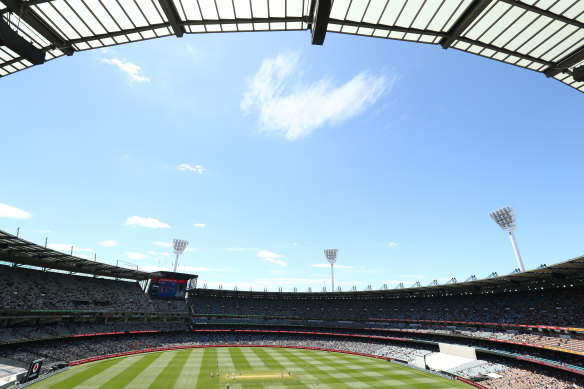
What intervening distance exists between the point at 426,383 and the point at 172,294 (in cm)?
5862

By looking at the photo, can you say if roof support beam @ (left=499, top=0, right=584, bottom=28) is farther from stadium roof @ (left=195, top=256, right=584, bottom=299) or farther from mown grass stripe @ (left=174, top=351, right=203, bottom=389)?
mown grass stripe @ (left=174, top=351, right=203, bottom=389)

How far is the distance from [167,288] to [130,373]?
1347 inches

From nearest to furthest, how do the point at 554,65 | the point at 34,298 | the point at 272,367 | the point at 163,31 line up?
the point at 163,31, the point at 554,65, the point at 272,367, the point at 34,298

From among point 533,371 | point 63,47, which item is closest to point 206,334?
point 533,371

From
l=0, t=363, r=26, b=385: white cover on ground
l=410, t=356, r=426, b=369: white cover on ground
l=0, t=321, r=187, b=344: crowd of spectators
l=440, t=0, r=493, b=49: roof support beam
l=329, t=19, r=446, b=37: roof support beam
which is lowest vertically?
l=410, t=356, r=426, b=369: white cover on ground

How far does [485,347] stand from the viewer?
43.9 meters

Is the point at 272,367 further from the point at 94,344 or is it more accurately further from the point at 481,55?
the point at 481,55

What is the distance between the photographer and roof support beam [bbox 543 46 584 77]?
29.1ft

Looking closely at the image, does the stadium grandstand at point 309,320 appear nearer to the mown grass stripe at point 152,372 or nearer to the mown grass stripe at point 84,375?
the mown grass stripe at point 84,375

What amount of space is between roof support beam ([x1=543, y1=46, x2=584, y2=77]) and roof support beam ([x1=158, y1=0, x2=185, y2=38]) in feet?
41.6

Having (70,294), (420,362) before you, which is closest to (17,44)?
(420,362)

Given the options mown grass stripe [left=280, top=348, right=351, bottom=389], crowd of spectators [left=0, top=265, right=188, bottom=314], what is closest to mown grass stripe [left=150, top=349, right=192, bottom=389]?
mown grass stripe [left=280, top=348, right=351, bottom=389]

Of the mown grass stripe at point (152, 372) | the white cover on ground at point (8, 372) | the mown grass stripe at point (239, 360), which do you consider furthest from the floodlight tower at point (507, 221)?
the white cover on ground at point (8, 372)

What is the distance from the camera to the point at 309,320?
7231 centimetres
